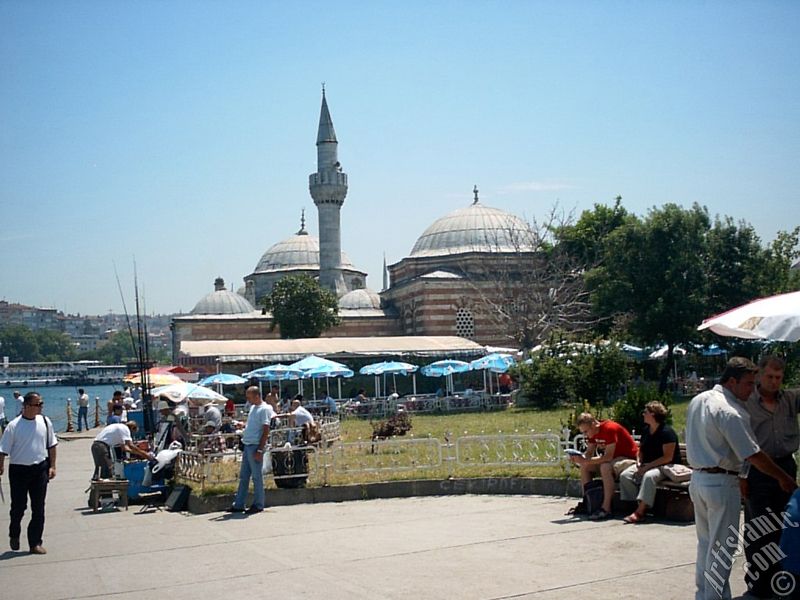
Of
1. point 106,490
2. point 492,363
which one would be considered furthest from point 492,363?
point 106,490

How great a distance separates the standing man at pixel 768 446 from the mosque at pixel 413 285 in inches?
1474

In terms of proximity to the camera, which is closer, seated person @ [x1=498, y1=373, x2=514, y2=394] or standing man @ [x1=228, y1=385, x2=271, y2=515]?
standing man @ [x1=228, y1=385, x2=271, y2=515]

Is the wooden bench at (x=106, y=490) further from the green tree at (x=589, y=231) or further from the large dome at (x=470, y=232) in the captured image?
the large dome at (x=470, y=232)

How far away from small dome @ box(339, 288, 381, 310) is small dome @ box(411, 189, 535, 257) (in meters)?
3.79

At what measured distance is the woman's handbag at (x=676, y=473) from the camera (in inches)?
300

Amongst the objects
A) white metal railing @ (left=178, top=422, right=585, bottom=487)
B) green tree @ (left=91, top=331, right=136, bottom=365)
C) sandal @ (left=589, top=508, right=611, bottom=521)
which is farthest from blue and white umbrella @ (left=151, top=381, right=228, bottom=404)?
green tree @ (left=91, top=331, right=136, bottom=365)

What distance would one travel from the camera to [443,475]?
10.6 meters

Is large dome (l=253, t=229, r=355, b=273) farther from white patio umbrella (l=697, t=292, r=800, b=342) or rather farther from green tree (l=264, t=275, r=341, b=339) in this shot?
white patio umbrella (l=697, t=292, r=800, b=342)

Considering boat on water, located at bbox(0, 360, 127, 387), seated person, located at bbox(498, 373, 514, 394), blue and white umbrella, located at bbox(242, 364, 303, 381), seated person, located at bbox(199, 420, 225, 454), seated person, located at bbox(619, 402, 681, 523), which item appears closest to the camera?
seated person, located at bbox(619, 402, 681, 523)

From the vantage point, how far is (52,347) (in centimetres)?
15325

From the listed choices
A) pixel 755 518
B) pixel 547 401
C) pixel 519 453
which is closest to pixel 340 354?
pixel 547 401

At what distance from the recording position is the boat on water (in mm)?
128125

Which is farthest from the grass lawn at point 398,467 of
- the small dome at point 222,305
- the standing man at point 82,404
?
the small dome at point 222,305

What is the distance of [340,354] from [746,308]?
25.9m
